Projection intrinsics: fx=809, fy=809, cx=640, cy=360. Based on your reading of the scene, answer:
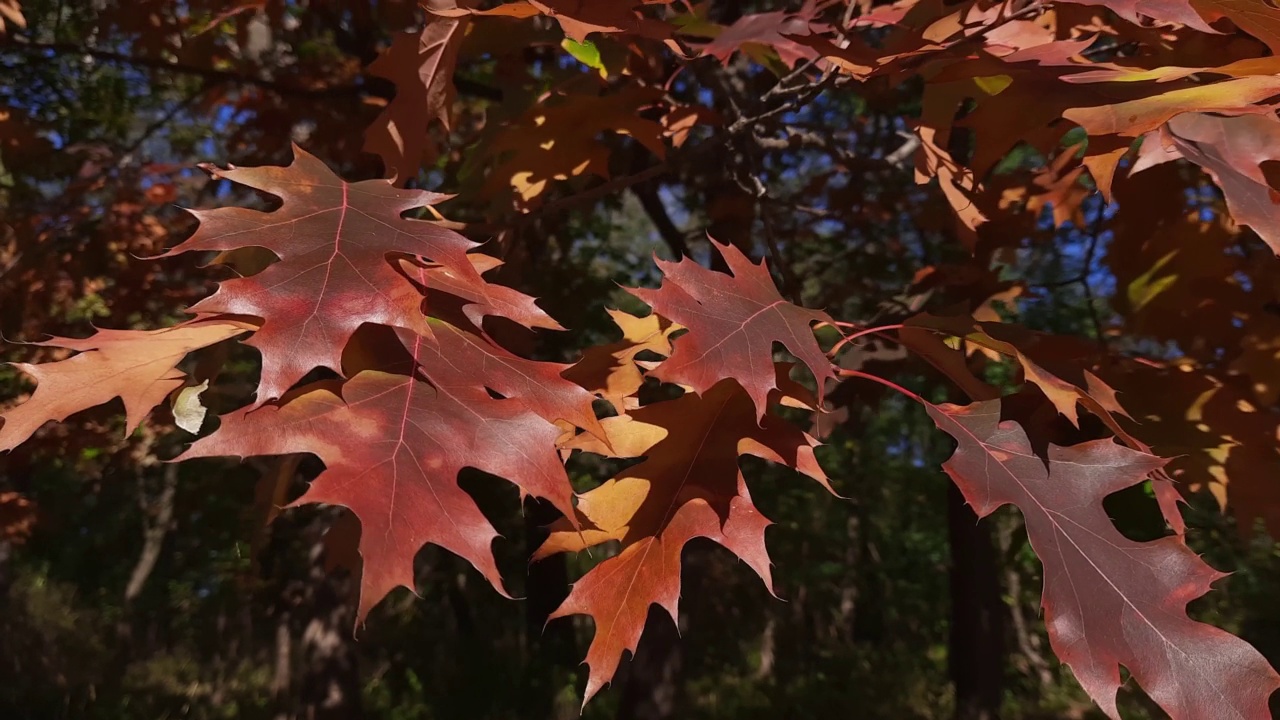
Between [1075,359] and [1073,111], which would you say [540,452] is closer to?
[1073,111]

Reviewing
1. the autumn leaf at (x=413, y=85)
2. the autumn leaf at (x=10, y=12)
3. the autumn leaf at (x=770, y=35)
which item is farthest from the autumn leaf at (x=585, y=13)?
the autumn leaf at (x=10, y=12)

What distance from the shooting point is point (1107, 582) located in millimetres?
859

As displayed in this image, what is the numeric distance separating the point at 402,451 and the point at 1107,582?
75cm

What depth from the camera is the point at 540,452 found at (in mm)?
819

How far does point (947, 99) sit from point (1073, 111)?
0.44 m

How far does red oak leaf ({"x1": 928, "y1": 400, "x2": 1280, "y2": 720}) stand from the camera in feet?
2.65

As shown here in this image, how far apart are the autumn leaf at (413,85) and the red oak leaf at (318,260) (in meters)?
0.44

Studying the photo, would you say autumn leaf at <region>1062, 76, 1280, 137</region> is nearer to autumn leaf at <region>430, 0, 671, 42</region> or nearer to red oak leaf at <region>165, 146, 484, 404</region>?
autumn leaf at <region>430, 0, 671, 42</region>

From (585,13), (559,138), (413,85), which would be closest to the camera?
(585,13)

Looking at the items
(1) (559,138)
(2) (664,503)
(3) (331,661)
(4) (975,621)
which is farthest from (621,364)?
(3) (331,661)

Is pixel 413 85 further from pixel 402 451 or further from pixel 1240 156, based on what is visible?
pixel 1240 156

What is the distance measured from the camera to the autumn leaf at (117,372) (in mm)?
879

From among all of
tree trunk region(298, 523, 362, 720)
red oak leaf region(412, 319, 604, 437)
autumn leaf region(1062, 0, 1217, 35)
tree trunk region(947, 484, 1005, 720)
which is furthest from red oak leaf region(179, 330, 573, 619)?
tree trunk region(298, 523, 362, 720)

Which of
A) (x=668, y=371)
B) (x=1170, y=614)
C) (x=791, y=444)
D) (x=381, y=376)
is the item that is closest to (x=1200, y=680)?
(x=1170, y=614)
